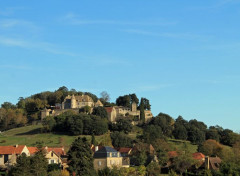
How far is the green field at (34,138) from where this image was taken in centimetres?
10934

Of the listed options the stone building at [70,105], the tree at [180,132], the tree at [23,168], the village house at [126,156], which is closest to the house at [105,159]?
the village house at [126,156]

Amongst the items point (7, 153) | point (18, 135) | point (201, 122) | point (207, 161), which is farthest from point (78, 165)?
point (201, 122)

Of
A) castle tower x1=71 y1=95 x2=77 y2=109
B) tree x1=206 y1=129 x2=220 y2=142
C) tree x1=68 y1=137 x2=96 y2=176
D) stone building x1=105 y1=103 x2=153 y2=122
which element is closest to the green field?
castle tower x1=71 y1=95 x2=77 y2=109

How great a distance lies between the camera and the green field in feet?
359

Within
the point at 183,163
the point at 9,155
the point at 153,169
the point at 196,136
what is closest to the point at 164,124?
the point at 196,136

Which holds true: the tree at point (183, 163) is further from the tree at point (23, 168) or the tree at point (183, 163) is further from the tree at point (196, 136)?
the tree at point (196, 136)

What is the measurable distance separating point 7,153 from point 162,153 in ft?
93.7

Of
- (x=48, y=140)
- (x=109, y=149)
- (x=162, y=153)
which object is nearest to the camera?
(x=109, y=149)

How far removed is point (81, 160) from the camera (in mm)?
65125

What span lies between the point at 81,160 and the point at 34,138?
180 ft

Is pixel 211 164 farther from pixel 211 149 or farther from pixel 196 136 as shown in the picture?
pixel 196 136

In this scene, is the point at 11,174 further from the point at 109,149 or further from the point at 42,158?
the point at 109,149

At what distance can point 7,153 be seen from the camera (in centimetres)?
7662

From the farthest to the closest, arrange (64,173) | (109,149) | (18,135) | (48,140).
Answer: (18,135) → (48,140) → (109,149) → (64,173)
